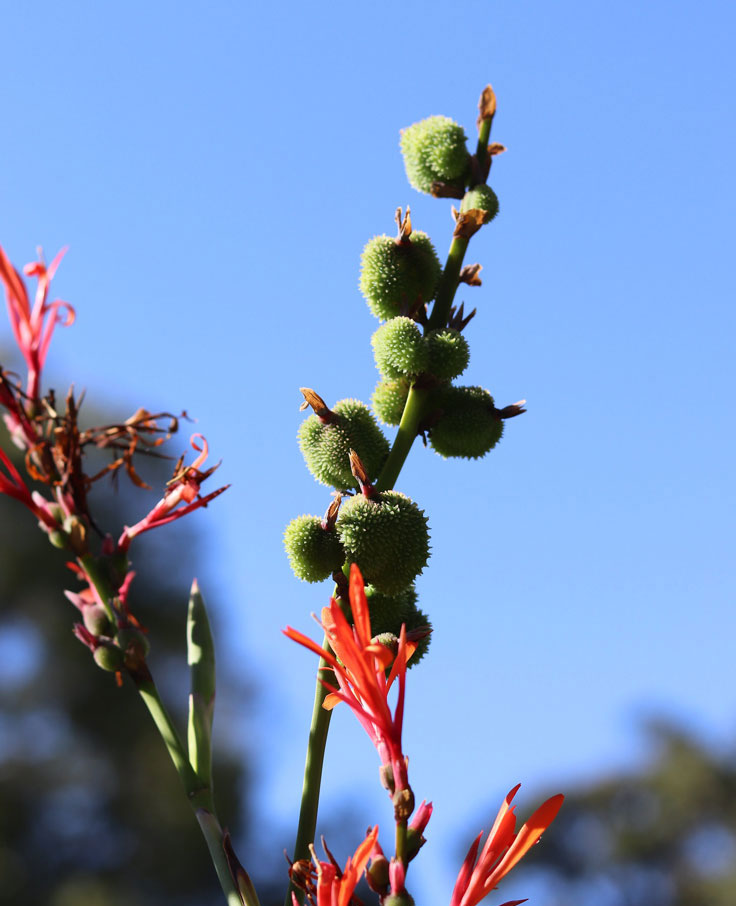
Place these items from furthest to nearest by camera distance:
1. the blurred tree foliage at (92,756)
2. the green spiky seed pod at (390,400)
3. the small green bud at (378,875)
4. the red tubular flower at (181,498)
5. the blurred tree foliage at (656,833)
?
the blurred tree foliage at (656,833) → the blurred tree foliage at (92,756) → the green spiky seed pod at (390,400) → the red tubular flower at (181,498) → the small green bud at (378,875)

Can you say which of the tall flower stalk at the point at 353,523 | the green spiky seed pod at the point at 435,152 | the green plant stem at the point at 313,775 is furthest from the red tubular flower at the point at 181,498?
the green spiky seed pod at the point at 435,152

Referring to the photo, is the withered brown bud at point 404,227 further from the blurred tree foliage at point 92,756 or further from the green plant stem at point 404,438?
the blurred tree foliage at point 92,756

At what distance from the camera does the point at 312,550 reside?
665 mm

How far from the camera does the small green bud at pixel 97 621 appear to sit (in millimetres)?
604

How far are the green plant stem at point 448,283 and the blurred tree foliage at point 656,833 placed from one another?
486 inches

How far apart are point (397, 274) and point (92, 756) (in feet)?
31.2

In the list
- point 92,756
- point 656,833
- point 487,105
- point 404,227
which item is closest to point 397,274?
point 404,227

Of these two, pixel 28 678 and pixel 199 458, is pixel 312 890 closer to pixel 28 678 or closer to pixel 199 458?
pixel 199 458

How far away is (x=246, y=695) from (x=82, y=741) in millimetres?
1645

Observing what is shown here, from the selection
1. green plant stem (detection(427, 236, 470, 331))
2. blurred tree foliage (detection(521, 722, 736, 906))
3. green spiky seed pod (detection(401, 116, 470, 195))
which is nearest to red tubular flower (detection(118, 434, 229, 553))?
green plant stem (detection(427, 236, 470, 331))

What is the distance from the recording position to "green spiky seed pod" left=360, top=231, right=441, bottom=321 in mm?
762

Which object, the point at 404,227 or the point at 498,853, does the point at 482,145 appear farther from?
the point at 498,853

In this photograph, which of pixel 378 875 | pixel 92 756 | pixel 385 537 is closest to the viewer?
pixel 378 875

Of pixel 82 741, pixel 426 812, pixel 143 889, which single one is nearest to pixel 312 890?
pixel 426 812
